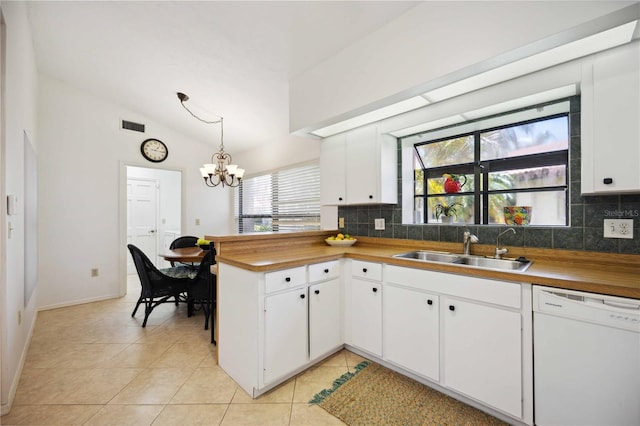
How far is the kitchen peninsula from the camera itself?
1.47 meters

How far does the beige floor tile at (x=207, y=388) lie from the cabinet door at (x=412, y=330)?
1.18 metres

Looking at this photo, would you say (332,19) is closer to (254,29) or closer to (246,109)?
(254,29)

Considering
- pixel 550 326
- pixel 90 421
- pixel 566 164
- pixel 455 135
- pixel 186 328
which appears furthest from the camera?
pixel 186 328

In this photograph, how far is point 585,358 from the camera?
1.29 m

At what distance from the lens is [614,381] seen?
123 centimetres

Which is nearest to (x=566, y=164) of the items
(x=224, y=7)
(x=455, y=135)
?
(x=455, y=135)

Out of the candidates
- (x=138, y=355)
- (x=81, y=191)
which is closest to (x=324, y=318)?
(x=138, y=355)

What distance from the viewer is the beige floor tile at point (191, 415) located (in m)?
1.57

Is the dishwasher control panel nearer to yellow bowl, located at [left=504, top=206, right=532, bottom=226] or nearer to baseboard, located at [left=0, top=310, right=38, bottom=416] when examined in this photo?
yellow bowl, located at [left=504, top=206, right=532, bottom=226]

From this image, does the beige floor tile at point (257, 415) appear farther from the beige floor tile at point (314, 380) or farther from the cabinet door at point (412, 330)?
the cabinet door at point (412, 330)

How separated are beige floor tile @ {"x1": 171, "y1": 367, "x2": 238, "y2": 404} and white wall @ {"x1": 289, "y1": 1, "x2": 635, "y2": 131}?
7.49ft

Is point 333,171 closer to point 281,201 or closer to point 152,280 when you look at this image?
point 281,201

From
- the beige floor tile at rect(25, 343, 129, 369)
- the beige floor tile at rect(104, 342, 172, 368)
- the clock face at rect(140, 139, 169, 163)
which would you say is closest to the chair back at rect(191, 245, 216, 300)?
the beige floor tile at rect(104, 342, 172, 368)

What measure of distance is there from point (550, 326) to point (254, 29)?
2.88 m
